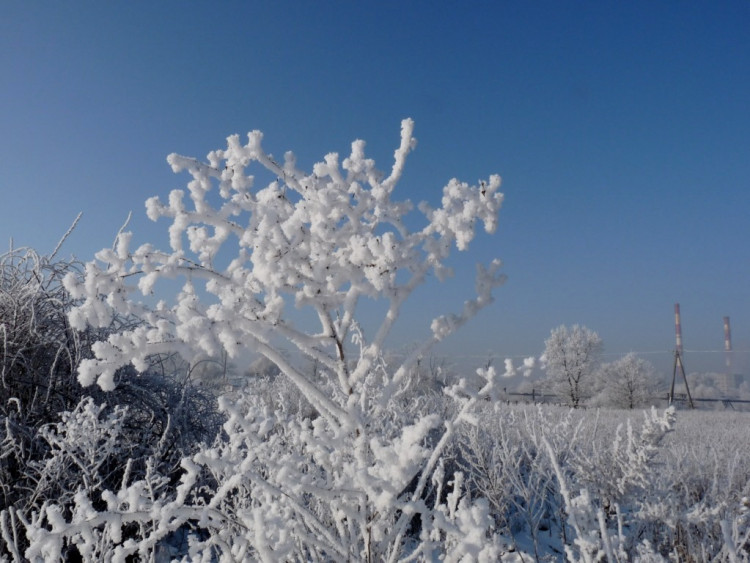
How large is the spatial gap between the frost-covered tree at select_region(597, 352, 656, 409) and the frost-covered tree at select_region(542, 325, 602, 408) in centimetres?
183

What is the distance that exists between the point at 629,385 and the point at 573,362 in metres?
4.63

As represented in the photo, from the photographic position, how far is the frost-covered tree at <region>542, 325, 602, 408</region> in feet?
121

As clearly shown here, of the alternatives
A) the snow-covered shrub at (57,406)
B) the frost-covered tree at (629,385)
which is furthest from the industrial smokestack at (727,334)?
the snow-covered shrub at (57,406)

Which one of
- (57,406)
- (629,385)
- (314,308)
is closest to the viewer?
(314,308)

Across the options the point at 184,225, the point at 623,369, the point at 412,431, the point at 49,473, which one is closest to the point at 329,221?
the point at 184,225

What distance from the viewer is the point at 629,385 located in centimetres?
3338

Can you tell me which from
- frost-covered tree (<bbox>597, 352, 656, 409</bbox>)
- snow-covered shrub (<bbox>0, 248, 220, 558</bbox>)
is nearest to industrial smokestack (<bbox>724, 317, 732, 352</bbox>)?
frost-covered tree (<bbox>597, 352, 656, 409</bbox>)

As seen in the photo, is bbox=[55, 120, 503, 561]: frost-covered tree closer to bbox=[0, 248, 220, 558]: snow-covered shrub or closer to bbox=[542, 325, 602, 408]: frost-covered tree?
bbox=[0, 248, 220, 558]: snow-covered shrub

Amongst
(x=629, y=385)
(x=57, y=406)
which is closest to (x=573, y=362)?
(x=629, y=385)

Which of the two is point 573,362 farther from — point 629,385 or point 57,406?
point 57,406

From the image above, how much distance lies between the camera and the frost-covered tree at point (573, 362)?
36812 millimetres

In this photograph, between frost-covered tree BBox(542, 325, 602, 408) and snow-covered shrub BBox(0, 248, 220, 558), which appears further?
frost-covered tree BBox(542, 325, 602, 408)

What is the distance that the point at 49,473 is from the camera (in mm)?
3773

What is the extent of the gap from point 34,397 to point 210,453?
12.4ft
